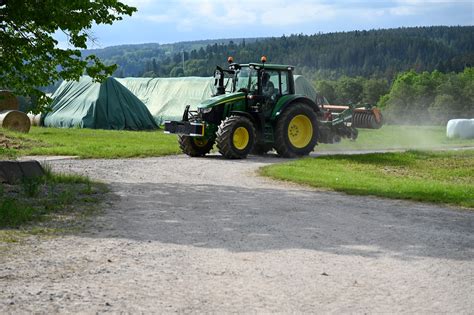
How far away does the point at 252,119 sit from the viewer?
72.3 ft

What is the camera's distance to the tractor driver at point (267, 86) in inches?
872

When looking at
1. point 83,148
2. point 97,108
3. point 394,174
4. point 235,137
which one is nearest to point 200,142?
point 235,137

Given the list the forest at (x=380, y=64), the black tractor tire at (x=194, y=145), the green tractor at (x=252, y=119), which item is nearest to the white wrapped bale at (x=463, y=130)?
the green tractor at (x=252, y=119)

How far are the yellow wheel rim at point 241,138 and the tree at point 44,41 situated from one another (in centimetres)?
588

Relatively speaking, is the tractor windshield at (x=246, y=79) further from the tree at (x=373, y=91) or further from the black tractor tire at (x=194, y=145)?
the tree at (x=373, y=91)

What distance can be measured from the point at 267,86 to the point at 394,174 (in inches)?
223

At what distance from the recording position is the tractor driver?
872 inches

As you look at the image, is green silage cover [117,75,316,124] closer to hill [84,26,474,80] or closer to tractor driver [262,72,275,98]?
tractor driver [262,72,275,98]

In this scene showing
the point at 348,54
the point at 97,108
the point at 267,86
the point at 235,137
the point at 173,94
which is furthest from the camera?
the point at 348,54

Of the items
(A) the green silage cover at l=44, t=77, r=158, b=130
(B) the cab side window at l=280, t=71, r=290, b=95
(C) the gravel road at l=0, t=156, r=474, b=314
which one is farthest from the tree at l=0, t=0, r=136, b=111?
(A) the green silage cover at l=44, t=77, r=158, b=130

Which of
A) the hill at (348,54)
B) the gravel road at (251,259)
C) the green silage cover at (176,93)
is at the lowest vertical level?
the gravel road at (251,259)

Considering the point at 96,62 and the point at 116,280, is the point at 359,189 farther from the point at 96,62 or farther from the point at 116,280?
the point at 116,280

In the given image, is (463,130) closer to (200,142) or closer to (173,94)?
(173,94)

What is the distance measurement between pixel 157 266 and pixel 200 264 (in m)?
0.46
